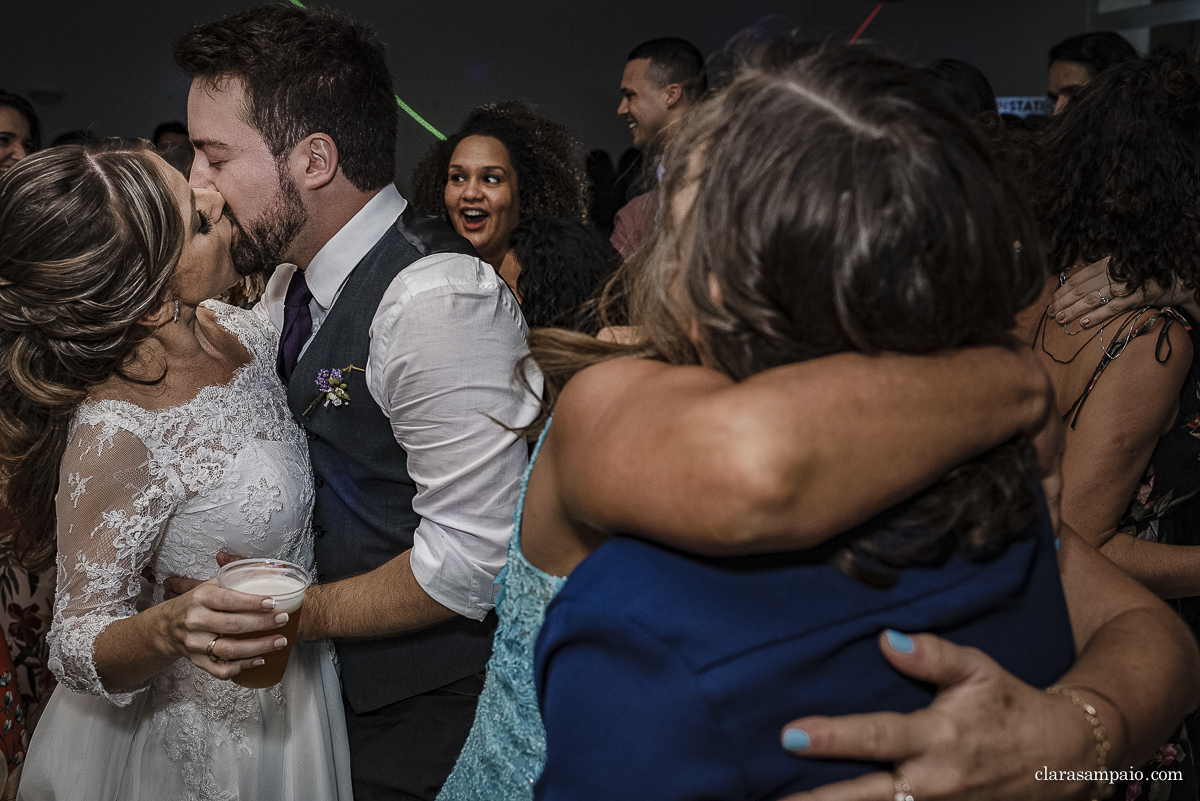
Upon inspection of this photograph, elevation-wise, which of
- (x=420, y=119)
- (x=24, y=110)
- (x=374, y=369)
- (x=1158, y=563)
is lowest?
(x=420, y=119)

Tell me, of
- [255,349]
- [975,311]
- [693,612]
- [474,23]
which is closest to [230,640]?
[255,349]

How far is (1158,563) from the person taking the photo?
1661mm

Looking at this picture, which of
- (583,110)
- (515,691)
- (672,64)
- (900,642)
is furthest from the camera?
(583,110)

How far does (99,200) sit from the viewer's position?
1415 millimetres

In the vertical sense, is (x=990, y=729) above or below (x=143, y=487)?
above

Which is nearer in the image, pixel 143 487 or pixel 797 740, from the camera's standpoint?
pixel 797 740

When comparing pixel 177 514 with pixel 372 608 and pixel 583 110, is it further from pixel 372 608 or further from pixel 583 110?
pixel 583 110

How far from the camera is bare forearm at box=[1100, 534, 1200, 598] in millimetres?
1654

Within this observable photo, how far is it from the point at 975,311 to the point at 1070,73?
389 centimetres

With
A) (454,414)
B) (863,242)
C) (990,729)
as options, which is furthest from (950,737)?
(454,414)

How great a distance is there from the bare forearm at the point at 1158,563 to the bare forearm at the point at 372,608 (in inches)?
48.5

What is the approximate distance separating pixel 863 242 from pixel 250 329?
1530 mm

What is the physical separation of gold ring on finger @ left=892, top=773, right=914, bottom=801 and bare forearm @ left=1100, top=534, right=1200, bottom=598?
119 centimetres

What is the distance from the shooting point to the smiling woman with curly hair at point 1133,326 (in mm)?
1571
